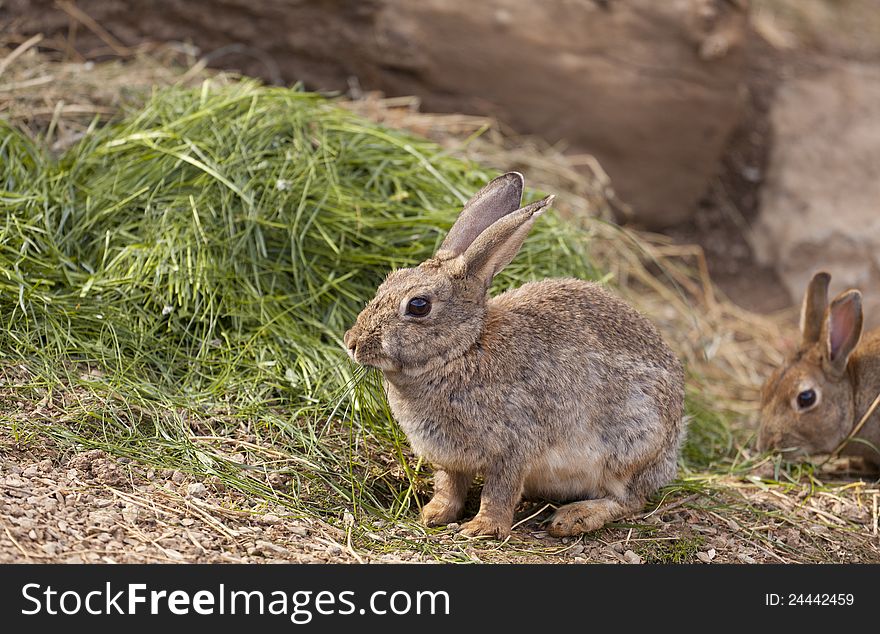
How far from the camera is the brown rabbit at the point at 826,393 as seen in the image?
248 inches

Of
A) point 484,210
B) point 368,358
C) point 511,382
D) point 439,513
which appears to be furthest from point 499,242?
point 439,513

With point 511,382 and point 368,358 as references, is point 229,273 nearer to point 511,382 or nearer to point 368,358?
point 368,358

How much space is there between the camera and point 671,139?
30.6 feet

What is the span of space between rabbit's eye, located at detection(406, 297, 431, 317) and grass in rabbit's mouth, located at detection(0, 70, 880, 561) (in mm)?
657

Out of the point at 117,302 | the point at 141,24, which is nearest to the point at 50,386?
the point at 117,302

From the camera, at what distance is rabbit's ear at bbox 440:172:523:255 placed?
4.71m

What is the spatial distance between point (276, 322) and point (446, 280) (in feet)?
4.34

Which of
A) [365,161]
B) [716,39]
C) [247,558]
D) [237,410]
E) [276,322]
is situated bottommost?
[247,558]

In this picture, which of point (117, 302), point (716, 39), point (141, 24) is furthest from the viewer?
point (716, 39)

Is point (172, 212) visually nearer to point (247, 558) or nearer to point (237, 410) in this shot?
point (237, 410)

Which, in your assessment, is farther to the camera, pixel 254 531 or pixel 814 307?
pixel 814 307

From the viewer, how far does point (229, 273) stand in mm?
5555

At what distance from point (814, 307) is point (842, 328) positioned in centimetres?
25

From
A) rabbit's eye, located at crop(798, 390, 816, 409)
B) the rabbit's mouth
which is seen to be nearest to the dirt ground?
the rabbit's mouth
